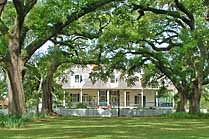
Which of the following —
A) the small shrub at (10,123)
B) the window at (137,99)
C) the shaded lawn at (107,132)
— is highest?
the window at (137,99)

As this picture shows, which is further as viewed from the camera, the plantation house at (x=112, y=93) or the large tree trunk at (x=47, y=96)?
the plantation house at (x=112, y=93)

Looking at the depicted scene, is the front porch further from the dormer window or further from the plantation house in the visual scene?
the dormer window

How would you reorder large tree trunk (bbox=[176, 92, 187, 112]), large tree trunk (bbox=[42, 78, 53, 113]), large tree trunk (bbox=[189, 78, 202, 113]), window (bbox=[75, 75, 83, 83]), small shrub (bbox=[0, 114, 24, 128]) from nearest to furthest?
small shrub (bbox=[0, 114, 24, 128]), large tree trunk (bbox=[189, 78, 202, 113]), large tree trunk (bbox=[176, 92, 187, 112]), large tree trunk (bbox=[42, 78, 53, 113]), window (bbox=[75, 75, 83, 83])

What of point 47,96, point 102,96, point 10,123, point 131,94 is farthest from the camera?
point 131,94

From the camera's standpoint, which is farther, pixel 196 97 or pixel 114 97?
pixel 114 97

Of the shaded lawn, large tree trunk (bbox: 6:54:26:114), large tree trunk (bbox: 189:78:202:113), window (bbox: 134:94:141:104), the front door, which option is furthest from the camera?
window (bbox: 134:94:141:104)

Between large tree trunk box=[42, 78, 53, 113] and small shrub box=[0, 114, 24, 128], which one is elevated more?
large tree trunk box=[42, 78, 53, 113]

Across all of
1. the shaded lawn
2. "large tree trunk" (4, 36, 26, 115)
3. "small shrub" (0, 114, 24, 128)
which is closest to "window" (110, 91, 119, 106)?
"large tree trunk" (4, 36, 26, 115)

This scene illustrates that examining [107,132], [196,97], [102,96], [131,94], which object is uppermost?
[131,94]

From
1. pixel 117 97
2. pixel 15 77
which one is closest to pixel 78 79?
pixel 117 97

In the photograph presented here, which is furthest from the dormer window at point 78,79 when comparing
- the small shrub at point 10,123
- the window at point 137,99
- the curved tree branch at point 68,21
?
the small shrub at point 10,123

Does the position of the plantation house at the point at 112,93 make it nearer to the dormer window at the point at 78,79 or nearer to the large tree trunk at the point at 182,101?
the dormer window at the point at 78,79

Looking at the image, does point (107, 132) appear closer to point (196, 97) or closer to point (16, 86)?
point (16, 86)

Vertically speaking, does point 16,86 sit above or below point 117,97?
below
